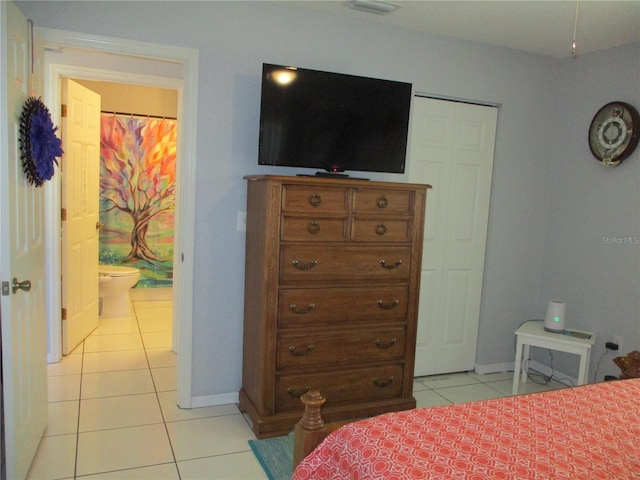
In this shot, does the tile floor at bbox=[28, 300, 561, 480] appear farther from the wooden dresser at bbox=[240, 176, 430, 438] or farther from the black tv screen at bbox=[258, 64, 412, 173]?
the black tv screen at bbox=[258, 64, 412, 173]

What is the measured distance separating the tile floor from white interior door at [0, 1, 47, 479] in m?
0.27

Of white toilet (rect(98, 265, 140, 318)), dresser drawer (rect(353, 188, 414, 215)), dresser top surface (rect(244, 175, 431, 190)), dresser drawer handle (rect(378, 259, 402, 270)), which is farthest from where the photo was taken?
white toilet (rect(98, 265, 140, 318))

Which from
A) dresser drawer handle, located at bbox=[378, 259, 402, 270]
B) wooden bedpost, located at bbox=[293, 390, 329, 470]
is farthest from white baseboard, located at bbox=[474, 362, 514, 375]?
wooden bedpost, located at bbox=[293, 390, 329, 470]

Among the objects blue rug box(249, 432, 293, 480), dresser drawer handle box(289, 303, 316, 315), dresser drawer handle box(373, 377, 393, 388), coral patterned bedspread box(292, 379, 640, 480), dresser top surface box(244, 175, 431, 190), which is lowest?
blue rug box(249, 432, 293, 480)

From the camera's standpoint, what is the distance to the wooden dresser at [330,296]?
2705 millimetres

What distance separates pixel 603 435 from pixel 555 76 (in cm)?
326

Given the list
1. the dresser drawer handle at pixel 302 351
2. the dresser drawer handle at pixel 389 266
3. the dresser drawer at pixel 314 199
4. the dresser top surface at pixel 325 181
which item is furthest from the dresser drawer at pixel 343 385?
the dresser top surface at pixel 325 181

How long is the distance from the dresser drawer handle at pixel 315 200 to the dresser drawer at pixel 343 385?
987mm

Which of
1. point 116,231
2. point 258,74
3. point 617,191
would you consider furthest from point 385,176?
point 116,231

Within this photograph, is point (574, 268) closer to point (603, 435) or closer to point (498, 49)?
point (498, 49)

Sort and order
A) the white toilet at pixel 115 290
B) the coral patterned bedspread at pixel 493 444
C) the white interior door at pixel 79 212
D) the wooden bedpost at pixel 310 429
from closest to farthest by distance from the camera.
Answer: the coral patterned bedspread at pixel 493 444, the wooden bedpost at pixel 310 429, the white interior door at pixel 79 212, the white toilet at pixel 115 290

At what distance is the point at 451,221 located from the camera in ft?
12.3

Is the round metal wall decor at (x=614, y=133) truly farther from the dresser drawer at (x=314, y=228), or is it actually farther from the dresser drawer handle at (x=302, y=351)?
the dresser drawer handle at (x=302, y=351)

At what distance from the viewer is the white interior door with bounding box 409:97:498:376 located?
362 cm
